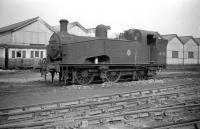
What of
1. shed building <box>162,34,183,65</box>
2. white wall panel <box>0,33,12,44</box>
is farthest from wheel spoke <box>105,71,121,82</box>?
shed building <box>162,34,183,65</box>

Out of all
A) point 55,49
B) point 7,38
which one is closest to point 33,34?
point 7,38

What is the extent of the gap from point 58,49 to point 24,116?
688 cm

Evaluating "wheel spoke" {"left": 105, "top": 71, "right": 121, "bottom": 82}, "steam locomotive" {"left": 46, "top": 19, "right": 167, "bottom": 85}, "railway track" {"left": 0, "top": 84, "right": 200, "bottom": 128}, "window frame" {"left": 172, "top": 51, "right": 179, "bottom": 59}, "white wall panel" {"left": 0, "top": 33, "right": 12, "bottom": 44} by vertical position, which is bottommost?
"railway track" {"left": 0, "top": 84, "right": 200, "bottom": 128}

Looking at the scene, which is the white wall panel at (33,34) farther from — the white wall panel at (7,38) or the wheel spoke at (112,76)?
the wheel spoke at (112,76)

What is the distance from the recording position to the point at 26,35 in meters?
30.8

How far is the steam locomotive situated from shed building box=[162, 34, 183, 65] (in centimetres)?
2246

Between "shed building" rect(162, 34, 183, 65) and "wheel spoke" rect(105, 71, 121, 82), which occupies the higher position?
"shed building" rect(162, 34, 183, 65)

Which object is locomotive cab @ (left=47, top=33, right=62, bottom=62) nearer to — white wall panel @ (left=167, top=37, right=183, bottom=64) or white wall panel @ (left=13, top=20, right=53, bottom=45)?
white wall panel @ (left=13, top=20, right=53, bottom=45)

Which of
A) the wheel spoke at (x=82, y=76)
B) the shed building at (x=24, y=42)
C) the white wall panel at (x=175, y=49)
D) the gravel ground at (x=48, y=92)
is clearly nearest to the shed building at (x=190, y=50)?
the white wall panel at (x=175, y=49)

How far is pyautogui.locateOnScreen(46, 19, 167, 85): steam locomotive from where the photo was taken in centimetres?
1179

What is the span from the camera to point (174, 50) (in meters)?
36.9

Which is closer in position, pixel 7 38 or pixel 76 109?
pixel 76 109

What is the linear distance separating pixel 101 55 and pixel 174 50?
2786 centimetres

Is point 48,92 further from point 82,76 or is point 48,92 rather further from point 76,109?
point 76,109
